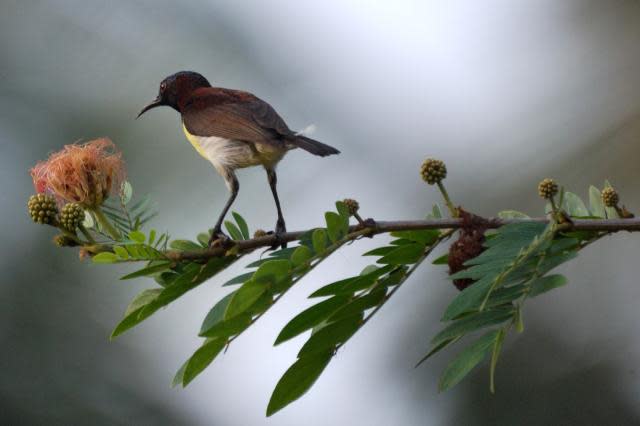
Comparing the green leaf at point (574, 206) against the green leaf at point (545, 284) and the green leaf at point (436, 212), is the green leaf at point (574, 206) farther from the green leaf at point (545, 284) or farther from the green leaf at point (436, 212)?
the green leaf at point (545, 284)

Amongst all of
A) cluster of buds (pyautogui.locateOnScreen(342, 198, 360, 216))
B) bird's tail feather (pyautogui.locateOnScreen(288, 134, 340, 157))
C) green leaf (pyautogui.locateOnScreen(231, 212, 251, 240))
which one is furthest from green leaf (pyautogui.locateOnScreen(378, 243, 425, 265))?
bird's tail feather (pyautogui.locateOnScreen(288, 134, 340, 157))

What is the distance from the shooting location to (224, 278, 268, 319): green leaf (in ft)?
5.30

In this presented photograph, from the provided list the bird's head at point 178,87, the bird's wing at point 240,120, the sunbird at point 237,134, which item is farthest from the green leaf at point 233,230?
the bird's head at point 178,87

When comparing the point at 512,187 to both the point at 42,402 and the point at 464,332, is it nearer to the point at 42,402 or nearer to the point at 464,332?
the point at 42,402

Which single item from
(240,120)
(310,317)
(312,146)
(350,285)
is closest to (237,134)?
(240,120)

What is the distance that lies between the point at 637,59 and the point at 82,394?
3.93 metres

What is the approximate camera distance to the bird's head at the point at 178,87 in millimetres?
2950

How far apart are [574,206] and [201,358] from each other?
3.09ft

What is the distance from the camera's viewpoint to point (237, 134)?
2693 mm

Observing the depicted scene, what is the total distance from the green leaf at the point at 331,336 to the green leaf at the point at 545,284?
1.15 feet

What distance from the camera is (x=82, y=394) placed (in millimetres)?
5219

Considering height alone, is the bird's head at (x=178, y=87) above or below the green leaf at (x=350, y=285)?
above

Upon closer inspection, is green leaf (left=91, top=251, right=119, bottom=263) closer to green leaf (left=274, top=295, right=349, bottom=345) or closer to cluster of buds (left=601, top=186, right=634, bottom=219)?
green leaf (left=274, top=295, right=349, bottom=345)

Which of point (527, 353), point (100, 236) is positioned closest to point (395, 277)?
point (100, 236)
